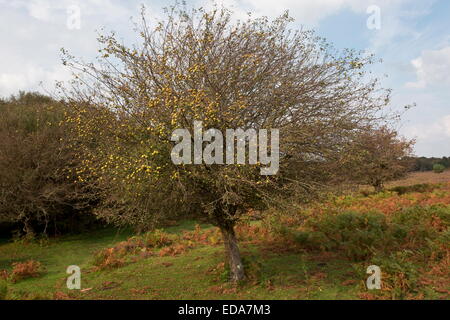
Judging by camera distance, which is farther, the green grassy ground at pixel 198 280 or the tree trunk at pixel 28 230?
the tree trunk at pixel 28 230

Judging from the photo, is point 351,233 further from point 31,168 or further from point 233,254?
point 31,168

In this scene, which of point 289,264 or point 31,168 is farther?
point 31,168

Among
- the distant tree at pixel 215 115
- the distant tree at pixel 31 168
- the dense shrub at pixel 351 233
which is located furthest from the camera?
the distant tree at pixel 31 168

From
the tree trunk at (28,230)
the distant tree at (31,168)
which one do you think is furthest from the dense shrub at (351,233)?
the tree trunk at (28,230)

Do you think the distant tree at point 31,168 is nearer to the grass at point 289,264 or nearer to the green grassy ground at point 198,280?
the grass at point 289,264

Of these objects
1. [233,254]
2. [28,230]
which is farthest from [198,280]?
[28,230]

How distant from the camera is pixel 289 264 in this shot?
34.1 feet

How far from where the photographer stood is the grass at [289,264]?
817 centimetres

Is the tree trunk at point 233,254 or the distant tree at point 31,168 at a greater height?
the distant tree at point 31,168

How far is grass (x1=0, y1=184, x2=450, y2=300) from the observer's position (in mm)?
8172

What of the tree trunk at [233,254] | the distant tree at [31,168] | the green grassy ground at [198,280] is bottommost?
the green grassy ground at [198,280]

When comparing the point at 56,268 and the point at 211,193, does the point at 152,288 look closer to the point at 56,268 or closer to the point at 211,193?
the point at 211,193

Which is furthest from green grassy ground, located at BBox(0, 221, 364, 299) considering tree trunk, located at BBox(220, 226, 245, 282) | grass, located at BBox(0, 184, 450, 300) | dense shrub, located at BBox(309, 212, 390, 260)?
dense shrub, located at BBox(309, 212, 390, 260)
